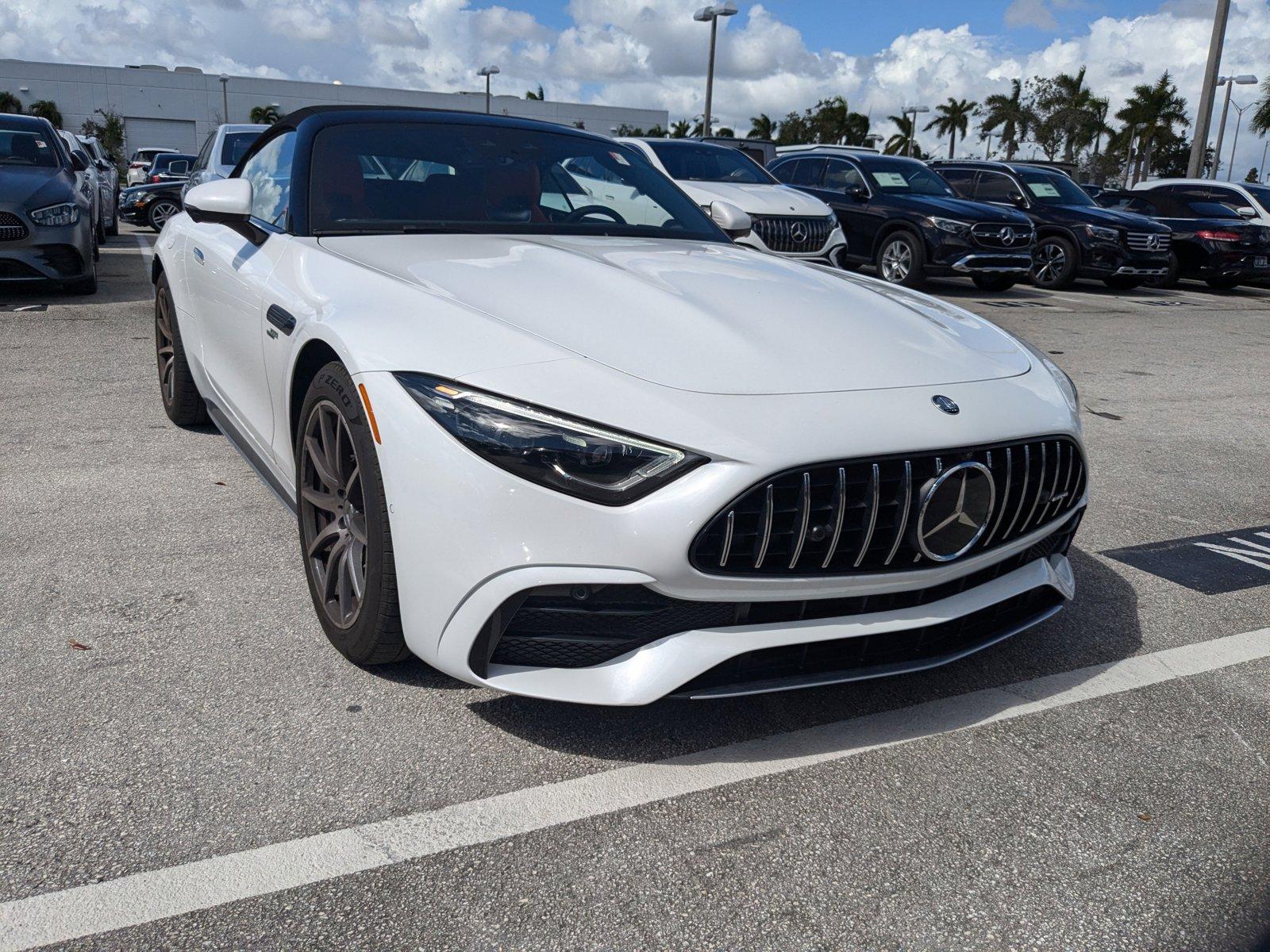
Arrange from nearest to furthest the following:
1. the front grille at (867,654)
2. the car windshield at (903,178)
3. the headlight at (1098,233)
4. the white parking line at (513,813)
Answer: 1. the white parking line at (513,813)
2. the front grille at (867,654)
3. the car windshield at (903,178)
4. the headlight at (1098,233)

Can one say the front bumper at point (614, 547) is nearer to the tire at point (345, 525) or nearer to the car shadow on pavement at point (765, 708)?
the tire at point (345, 525)

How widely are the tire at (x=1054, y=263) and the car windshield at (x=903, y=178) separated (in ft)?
6.17

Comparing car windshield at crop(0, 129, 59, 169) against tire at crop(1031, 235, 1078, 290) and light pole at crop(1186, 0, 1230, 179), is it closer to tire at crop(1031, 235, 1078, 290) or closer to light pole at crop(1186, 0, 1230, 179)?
tire at crop(1031, 235, 1078, 290)

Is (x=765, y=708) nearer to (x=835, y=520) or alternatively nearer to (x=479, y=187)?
→ (x=835, y=520)

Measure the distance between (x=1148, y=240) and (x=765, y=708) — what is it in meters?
14.3

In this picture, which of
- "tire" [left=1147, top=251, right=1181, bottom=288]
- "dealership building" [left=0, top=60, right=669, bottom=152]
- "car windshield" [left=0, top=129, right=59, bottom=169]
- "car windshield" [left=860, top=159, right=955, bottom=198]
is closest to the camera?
"car windshield" [left=0, top=129, right=59, bottom=169]

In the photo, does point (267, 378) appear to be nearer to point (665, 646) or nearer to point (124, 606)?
point (124, 606)

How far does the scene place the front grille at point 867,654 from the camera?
224 centimetres

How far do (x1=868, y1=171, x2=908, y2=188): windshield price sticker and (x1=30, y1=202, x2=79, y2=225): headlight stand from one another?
892 centimetres

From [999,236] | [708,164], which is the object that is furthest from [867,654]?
[999,236]

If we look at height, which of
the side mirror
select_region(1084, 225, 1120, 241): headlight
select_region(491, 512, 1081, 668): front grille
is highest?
the side mirror

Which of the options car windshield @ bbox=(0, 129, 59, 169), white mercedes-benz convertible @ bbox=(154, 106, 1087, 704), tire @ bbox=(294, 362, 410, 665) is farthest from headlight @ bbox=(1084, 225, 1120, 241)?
tire @ bbox=(294, 362, 410, 665)

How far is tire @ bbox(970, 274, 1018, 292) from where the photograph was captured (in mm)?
13198

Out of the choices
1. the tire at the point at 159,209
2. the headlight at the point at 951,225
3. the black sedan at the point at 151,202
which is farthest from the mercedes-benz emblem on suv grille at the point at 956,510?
the tire at the point at 159,209
